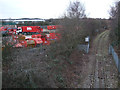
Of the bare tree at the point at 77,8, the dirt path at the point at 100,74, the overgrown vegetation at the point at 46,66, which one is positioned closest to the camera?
the overgrown vegetation at the point at 46,66

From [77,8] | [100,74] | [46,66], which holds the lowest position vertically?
[100,74]

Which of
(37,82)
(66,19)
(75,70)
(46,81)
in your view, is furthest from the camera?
(66,19)

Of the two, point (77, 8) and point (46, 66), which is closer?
point (46, 66)

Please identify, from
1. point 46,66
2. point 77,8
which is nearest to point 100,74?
point 46,66

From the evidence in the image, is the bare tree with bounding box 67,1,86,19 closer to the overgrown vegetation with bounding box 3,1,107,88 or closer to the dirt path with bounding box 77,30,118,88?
the overgrown vegetation with bounding box 3,1,107,88

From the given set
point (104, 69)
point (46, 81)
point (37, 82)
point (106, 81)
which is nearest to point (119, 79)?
point (106, 81)

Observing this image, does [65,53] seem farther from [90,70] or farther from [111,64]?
[111,64]

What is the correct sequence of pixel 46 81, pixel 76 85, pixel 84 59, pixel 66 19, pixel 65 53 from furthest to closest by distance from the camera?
1. pixel 84 59
2. pixel 66 19
3. pixel 65 53
4. pixel 76 85
5. pixel 46 81

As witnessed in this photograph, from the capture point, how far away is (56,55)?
1135 cm

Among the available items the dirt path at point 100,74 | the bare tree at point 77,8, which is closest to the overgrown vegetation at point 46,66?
the dirt path at point 100,74

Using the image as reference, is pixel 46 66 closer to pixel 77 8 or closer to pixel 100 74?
pixel 100 74

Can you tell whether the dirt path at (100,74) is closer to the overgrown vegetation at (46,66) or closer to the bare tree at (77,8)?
the overgrown vegetation at (46,66)

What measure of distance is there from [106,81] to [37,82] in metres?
5.02

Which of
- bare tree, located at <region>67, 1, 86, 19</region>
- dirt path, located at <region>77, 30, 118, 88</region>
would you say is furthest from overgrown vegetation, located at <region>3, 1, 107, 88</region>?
bare tree, located at <region>67, 1, 86, 19</region>
